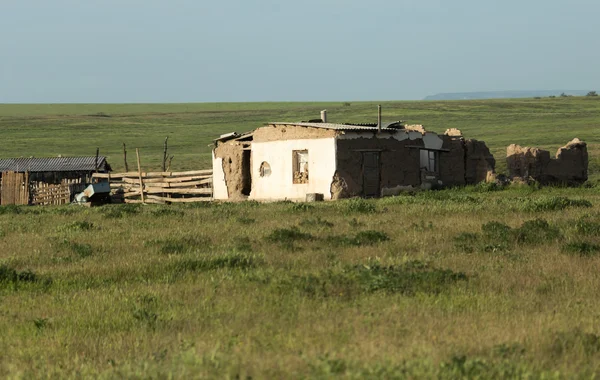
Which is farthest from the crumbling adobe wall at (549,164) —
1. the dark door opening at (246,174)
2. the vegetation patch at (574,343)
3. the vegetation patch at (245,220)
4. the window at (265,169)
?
the vegetation patch at (574,343)

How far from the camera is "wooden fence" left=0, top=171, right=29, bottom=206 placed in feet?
128

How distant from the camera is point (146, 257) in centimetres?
1398

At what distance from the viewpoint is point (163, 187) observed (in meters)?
37.5

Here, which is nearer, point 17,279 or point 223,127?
point 17,279

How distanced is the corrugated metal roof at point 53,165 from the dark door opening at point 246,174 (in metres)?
11.0

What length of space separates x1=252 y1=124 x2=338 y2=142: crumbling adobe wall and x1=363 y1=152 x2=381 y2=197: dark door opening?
69.5 inches

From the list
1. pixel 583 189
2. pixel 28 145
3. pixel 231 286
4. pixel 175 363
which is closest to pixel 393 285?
pixel 231 286

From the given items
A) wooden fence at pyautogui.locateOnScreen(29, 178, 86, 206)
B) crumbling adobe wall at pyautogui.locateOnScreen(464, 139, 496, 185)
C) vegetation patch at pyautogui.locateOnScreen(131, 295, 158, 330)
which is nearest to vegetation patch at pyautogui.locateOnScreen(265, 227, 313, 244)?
vegetation patch at pyautogui.locateOnScreen(131, 295, 158, 330)

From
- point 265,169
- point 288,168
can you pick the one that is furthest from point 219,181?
point 288,168

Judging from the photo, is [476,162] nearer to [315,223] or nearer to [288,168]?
[288,168]

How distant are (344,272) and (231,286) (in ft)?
4.95

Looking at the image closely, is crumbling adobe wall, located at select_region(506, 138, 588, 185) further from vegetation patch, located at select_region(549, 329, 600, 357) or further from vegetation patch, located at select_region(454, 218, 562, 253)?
vegetation patch, located at select_region(549, 329, 600, 357)

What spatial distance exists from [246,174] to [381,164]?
5.87 m

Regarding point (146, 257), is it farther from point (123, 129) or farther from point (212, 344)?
point (123, 129)
